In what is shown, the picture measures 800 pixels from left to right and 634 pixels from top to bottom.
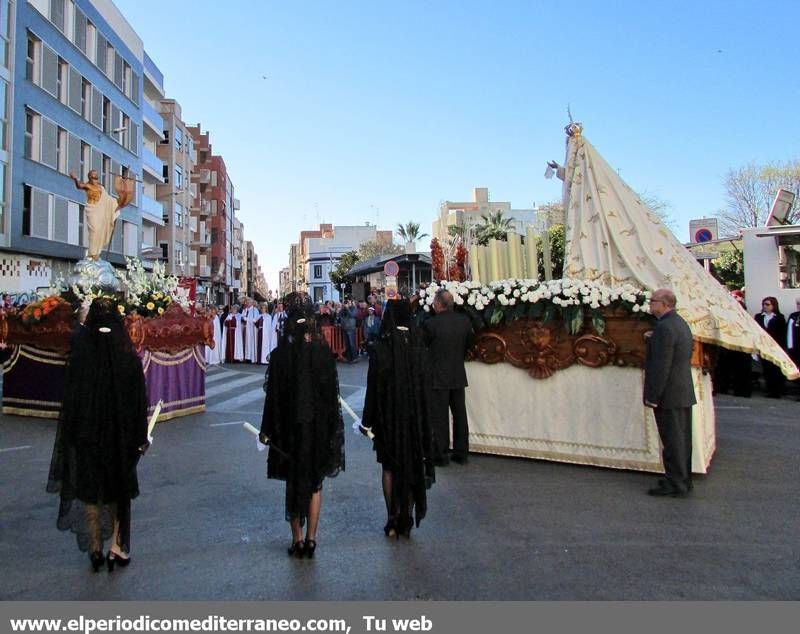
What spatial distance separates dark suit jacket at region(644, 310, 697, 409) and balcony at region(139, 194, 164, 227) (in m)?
41.1

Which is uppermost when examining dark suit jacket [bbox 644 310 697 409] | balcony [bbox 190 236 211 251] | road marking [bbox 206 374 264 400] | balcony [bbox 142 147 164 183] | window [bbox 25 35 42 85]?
balcony [bbox 142 147 164 183]

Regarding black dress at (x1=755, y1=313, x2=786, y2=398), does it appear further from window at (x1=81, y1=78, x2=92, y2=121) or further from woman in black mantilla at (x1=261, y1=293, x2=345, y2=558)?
window at (x1=81, y1=78, x2=92, y2=121)

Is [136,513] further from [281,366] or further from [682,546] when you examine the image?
[682,546]

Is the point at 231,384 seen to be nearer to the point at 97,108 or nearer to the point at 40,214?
the point at 40,214

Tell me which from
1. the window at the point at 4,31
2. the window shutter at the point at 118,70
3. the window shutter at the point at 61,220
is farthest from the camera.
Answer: the window shutter at the point at 118,70

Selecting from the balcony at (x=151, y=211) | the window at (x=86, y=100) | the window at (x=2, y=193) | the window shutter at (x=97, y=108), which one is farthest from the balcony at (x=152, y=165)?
the window at (x=2, y=193)

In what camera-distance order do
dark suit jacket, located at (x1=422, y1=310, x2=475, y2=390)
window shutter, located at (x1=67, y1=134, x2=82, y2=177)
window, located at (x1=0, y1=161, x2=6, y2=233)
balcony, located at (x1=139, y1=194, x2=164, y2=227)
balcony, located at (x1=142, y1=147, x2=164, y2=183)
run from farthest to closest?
1. balcony, located at (x1=142, y1=147, x2=164, y2=183)
2. balcony, located at (x1=139, y1=194, x2=164, y2=227)
3. window shutter, located at (x1=67, y1=134, x2=82, y2=177)
4. window, located at (x1=0, y1=161, x2=6, y2=233)
5. dark suit jacket, located at (x1=422, y1=310, x2=475, y2=390)

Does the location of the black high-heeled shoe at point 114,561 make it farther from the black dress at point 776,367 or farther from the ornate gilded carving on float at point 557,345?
the black dress at point 776,367

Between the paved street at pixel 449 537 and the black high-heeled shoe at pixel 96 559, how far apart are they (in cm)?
10

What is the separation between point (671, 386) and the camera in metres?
5.55

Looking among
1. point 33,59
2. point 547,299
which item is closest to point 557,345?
point 547,299

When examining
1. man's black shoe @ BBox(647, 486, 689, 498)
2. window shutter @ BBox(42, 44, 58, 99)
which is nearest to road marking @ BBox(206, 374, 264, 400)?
man's black shoe @ BBox(647, 486, 689, 498)

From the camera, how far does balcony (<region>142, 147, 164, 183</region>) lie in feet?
145

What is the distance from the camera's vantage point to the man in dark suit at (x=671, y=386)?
18.1 ft
